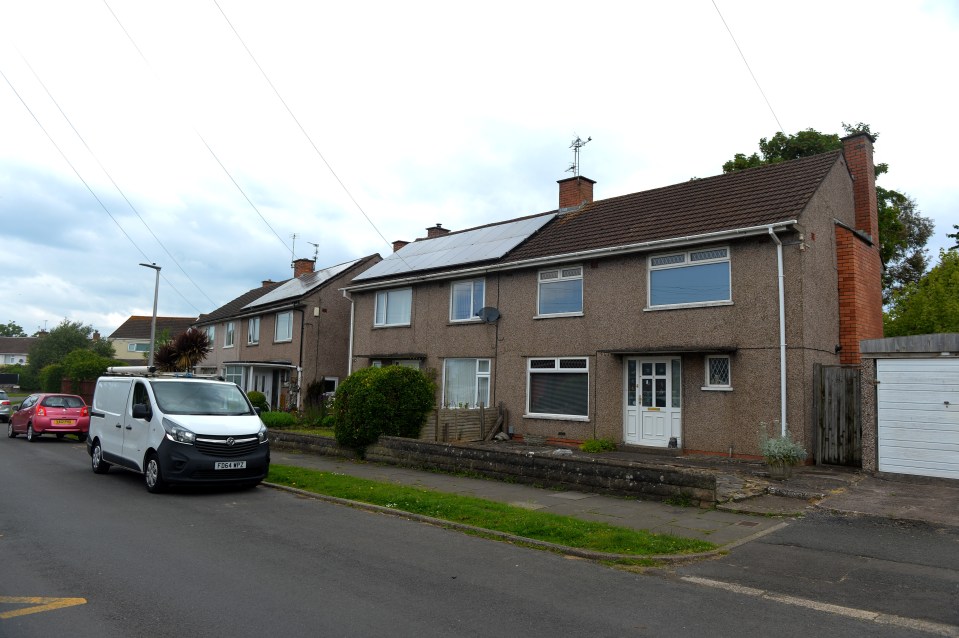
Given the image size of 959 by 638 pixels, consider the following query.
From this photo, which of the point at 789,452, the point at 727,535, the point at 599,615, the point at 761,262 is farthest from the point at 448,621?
the point at 761,262

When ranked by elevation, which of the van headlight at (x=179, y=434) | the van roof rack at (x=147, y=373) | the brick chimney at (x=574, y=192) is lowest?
the van headlight at (x=179, y=434)

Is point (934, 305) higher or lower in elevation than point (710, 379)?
higher

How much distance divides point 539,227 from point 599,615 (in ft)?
54.6

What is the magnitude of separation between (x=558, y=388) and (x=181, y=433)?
31.9 ft

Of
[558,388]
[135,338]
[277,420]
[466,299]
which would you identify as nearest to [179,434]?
[558,388]

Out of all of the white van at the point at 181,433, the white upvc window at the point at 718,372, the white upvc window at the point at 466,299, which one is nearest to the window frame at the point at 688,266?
the white upvc window at the point at 718,372

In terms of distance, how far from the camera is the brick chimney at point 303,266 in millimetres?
38031

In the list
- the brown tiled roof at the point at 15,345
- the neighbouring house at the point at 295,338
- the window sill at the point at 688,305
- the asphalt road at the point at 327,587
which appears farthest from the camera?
the brown tiled roof at the point at 15,345

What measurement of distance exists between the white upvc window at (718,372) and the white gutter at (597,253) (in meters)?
2.62

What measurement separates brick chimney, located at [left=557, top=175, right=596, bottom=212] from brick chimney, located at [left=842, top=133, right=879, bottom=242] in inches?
299

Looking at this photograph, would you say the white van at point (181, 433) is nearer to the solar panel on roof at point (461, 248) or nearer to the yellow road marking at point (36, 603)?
the yellow road marking at point (36, 603)

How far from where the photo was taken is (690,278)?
14.9 metres

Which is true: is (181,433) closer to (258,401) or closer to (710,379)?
(710,379)

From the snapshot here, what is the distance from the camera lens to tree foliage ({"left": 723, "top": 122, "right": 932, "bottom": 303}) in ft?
85.0
